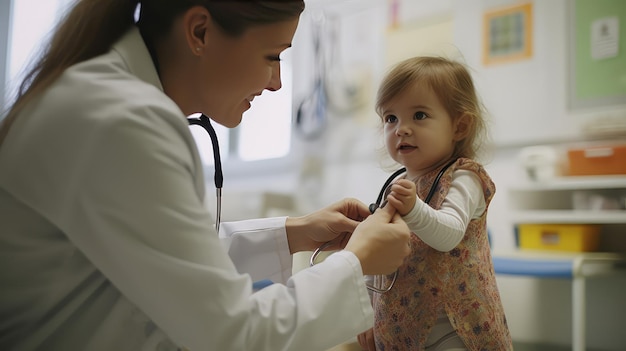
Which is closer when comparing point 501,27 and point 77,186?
point 77,186

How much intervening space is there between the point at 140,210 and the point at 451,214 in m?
0.63

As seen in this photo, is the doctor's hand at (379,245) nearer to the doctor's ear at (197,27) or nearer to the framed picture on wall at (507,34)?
the doctor's ear at (197,27)

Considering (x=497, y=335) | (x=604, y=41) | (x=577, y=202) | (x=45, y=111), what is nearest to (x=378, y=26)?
(x=604, y=41)

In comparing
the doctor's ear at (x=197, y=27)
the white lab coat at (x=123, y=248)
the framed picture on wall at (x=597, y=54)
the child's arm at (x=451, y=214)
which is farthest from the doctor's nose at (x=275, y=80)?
the framed picture on wall at (x=597, y=54)

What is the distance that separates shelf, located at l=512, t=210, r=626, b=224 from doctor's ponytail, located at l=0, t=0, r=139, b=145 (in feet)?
6.86

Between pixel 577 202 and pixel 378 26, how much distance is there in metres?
1.68

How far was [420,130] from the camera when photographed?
3.90ft

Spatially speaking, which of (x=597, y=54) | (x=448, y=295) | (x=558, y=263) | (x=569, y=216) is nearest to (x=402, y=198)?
(x=448, y=295)

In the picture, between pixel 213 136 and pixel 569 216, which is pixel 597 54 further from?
pixel 213 136

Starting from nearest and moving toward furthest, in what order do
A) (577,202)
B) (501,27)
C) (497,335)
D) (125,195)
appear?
1. (125,195)
2. (497,335)
3. (577,202)
4. (501,27)

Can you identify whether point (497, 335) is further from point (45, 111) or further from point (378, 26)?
point (378, 26)

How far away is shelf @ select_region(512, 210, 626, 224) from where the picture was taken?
2228 mm

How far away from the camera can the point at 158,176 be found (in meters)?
0.72

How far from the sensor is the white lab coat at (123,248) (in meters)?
0.71
